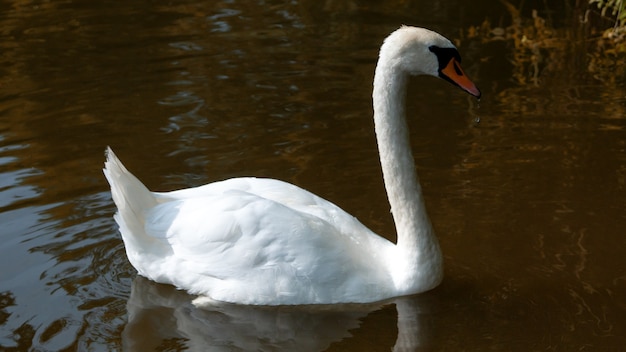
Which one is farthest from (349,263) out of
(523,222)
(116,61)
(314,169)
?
(116,61)

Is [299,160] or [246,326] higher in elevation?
[299,160]

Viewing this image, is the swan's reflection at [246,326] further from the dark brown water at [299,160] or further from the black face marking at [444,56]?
the black face marking at [444,56]

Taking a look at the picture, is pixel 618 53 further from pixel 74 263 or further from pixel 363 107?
pixel 74 263

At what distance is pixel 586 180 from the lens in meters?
7.84

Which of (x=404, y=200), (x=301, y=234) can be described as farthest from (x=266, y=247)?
(x=404, y=200)

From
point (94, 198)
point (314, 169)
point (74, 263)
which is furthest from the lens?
point (314, 169)

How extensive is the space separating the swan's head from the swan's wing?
1.02m

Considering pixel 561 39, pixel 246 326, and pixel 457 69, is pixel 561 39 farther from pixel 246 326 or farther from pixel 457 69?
pixel 246 326

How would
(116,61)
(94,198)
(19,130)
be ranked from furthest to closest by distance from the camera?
1. (116,61)
2. (19,130)
3. (94,198)

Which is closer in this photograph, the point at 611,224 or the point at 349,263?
the point at 349,263

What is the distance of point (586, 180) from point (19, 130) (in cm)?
471

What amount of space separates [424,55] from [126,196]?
1.94 meters

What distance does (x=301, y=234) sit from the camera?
5.91 m

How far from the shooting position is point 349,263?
594 centimetres
